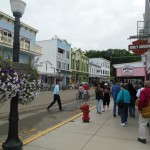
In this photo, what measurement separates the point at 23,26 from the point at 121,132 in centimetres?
2738

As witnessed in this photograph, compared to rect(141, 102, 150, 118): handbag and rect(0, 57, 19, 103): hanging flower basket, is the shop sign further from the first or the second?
rect(0, 57, 19, 103): hanging flower basket

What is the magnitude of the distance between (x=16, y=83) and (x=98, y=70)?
70.2 meters

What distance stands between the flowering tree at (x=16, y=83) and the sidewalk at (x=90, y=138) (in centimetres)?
145

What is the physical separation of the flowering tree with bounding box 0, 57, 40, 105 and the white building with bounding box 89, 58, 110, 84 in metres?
62.0

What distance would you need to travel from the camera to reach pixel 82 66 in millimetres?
60375

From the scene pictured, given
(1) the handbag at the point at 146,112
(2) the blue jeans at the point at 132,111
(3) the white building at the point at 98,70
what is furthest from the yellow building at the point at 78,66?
(1) the handbag at the point at 146,112

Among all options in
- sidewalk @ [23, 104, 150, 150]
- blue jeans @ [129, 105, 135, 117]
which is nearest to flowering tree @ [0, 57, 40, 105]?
sidewalk @ [23, 104, 150, 150]

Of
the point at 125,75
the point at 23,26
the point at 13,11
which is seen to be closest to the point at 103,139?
the point at 13,11

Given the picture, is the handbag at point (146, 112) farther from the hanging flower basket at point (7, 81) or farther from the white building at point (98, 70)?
the white building at point (98, 70)

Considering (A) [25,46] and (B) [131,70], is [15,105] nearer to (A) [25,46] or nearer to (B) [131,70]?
(B) [131,70]

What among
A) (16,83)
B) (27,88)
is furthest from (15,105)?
(16,83)

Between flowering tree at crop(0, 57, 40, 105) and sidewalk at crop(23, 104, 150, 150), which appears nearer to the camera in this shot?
flowering tree at crop(0, 57, 40, 105)

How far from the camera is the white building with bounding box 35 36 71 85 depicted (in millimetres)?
42375

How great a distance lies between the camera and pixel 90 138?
6.79 m
